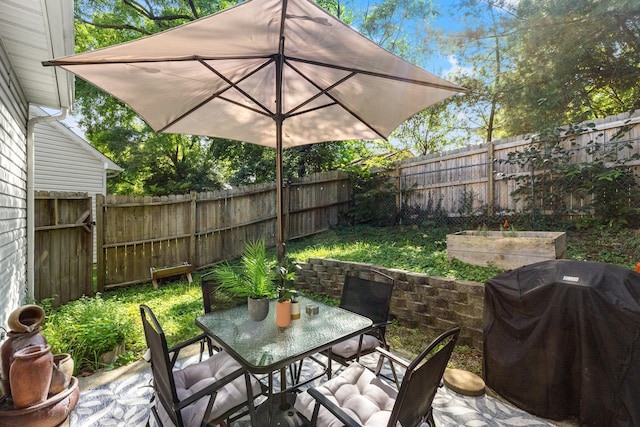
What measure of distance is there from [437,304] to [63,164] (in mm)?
9803

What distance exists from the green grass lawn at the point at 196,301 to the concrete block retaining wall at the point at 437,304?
13 centimetres

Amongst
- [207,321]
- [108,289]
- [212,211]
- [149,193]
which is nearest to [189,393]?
[207,321]

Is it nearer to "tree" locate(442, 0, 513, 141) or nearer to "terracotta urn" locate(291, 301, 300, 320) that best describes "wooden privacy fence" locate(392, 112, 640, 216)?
"tree" locate(442, 0, 513, 141)

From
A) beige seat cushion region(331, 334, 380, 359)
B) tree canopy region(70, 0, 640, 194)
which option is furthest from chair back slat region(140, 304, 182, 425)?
tree canopy region(70, 0, 640, 194)

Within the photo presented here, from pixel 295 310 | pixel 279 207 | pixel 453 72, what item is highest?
pixel 453 72

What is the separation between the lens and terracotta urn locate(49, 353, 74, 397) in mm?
1955

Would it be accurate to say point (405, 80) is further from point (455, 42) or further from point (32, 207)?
point (455, 42)

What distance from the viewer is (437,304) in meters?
3.21

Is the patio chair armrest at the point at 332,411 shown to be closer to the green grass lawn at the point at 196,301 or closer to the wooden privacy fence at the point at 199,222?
the green grass lawn at the point at 196,301

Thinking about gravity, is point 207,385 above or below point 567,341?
below

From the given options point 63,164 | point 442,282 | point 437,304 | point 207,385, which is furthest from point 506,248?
point 63,164

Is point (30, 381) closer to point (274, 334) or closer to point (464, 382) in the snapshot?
point (274, 334)

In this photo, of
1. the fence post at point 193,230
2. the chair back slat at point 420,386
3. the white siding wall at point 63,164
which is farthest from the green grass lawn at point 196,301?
the white siding wall at point 63,164

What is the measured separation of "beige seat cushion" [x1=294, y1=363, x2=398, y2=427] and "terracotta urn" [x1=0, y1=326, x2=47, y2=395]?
184cm
